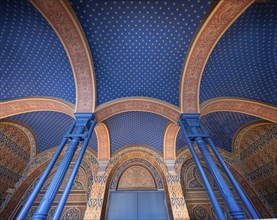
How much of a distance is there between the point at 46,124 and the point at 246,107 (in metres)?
8.02

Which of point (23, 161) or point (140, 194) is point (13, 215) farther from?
point (140, 194)

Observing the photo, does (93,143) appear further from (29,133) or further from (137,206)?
(137,206)

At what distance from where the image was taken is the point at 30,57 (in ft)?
14.3

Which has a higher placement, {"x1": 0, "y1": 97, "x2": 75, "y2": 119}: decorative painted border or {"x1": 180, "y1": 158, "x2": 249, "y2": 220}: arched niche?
{"x1": 0, "y1": 97, "x2": 75, "y2": 119}: decorative painted border

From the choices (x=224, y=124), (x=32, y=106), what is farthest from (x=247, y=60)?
(x=32, y=106)

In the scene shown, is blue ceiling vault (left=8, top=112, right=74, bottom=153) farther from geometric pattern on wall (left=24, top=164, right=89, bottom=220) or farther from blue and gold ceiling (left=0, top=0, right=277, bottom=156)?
geometric pattern on wall (left=24, top=164, right=89, bottom=220)

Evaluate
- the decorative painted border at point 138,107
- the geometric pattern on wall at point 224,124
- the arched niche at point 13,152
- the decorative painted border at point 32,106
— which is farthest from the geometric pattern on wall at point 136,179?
the arched niche at point 13,152

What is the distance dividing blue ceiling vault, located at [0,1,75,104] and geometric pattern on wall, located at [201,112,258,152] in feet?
18.6

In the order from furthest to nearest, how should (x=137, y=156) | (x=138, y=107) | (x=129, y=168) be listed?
(x=137, y=156) < (x=129, y=168) < (x=138, y=107)

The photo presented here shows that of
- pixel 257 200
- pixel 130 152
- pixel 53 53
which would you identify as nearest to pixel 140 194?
pixel 130 152

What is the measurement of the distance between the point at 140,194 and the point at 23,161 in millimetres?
5499

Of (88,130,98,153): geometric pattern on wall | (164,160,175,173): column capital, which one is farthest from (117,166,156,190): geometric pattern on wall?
(88,130,98,153): geometric pattern on wall

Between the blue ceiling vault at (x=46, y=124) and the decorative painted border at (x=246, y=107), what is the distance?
575 centimetres

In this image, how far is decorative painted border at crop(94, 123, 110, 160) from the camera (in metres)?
6.67
